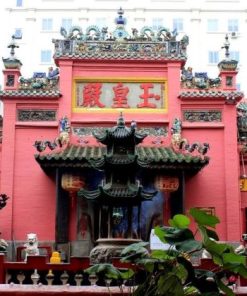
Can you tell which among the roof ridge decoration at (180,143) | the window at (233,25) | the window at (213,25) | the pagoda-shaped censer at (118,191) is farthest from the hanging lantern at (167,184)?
the window at (233,25)

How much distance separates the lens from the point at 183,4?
135ft

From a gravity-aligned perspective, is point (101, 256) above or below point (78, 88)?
below

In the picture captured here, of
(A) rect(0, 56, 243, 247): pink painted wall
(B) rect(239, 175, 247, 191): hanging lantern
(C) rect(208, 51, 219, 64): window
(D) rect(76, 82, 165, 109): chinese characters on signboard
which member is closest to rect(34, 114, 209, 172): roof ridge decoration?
(A) rect(0, 56, 243, 247): pink painted wall

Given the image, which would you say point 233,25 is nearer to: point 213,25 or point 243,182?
point 213,25

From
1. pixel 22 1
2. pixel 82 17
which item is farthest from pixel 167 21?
pixel 22 1

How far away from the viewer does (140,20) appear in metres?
40.7

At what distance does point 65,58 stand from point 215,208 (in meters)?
6.24

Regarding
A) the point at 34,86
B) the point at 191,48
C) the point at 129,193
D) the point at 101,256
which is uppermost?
the point at 191,48

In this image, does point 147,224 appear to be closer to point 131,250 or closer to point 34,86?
point 34,86

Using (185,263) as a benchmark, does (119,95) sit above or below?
above

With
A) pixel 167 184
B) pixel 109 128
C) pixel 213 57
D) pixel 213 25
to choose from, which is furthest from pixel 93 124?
pixel 213 25

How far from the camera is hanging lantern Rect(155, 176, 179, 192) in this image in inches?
640

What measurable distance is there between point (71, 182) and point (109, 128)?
1.90 m

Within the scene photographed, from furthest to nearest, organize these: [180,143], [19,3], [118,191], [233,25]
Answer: [19,3] → [233,25] → [180,143] → [118,191]
